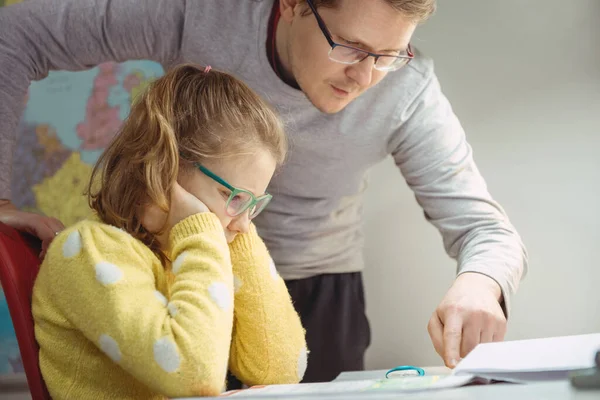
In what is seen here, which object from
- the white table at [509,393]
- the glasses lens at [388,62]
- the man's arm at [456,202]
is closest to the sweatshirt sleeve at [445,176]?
the man's arm at [456,202]

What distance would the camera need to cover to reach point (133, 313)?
0.94 m

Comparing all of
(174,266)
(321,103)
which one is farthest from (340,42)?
(174,266)

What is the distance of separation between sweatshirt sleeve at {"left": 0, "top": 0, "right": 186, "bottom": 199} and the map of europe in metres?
0.60

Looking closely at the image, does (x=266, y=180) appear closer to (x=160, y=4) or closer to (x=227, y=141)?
(x=227, y=141)

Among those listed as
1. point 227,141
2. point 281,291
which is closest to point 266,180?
point 227,141

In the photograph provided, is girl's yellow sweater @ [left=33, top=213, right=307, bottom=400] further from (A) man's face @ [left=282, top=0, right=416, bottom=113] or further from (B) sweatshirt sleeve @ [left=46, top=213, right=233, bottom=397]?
(A) man's face @ [left=282, top=0, right=416, bottom=113]

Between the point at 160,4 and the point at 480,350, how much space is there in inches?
36.0

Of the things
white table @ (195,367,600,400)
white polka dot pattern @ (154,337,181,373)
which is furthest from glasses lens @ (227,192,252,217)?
white table @ (195,367,600,400)

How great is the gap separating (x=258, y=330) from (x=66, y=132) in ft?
3.62

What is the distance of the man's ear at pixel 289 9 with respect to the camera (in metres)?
1.36

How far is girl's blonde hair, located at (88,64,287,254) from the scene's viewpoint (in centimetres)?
108

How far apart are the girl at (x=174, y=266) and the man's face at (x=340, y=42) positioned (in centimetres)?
17

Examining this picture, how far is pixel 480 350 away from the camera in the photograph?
0.96m

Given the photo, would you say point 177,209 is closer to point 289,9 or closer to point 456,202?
Result: point 289,9
